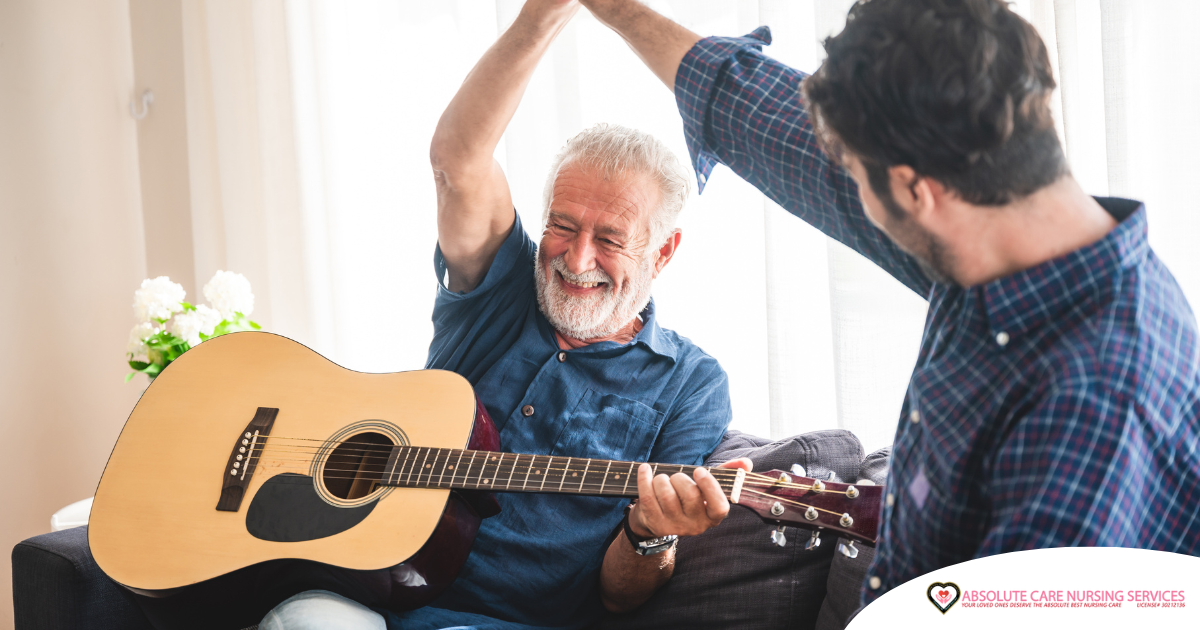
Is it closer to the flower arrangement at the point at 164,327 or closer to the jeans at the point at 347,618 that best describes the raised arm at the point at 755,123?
the jeans at the point at 347,618

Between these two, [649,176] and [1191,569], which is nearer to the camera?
[1191,569]

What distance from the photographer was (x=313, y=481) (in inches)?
47.0

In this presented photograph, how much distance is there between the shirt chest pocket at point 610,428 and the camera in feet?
4.62

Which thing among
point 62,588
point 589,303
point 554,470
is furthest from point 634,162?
point 62,588

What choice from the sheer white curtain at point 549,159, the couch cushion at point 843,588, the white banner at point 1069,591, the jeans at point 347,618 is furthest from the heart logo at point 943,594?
the sheer white curtain at point 549,159

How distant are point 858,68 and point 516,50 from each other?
0.80 m

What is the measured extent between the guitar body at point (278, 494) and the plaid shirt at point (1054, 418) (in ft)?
2.32

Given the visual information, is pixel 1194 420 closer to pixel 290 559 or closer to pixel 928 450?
pixel 928 450

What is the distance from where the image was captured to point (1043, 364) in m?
0.57

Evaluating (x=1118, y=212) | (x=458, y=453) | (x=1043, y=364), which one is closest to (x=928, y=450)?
(x=1043, y=364)

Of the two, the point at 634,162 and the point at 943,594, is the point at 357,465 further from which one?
the point at 943,594

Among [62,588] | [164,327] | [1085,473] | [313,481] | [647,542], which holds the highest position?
[1085,473]

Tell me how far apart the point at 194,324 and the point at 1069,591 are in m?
1.77

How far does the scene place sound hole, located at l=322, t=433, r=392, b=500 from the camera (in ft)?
3.97
